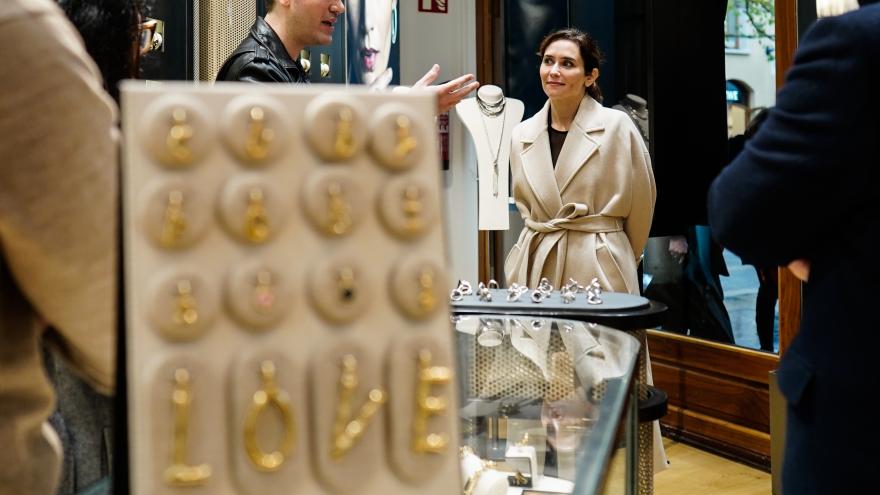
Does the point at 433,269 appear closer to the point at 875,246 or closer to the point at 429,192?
the point at 429,192

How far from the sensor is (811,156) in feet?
4.33

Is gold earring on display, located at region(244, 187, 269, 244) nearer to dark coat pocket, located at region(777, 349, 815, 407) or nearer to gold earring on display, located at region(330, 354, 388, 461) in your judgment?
gold earring on display, located at region(330, 354, 388, 461)

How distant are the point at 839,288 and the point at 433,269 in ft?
3.14

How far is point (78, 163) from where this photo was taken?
0.74m

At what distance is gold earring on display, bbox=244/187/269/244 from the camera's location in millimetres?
580

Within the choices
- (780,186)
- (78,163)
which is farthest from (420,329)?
(780,186)

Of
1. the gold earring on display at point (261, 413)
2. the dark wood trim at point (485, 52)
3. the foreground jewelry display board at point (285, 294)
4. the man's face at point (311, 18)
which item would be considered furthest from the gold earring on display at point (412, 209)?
the dark wood trim at point (485, 52)

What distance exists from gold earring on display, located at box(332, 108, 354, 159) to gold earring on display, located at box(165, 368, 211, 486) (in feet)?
0.54

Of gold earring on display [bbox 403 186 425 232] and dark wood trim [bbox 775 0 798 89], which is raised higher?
dark wood trim [bbox 775 0 798 89]

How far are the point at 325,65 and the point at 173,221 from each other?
3740 millimetres

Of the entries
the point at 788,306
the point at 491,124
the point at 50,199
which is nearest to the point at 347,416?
the point at 50,199

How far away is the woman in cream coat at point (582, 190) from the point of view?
12.6 ft

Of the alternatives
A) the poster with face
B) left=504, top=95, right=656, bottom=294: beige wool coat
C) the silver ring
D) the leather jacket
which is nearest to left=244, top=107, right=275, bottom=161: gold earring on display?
the silver ring

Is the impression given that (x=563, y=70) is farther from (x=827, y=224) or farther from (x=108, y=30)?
(x=108, y=30)
